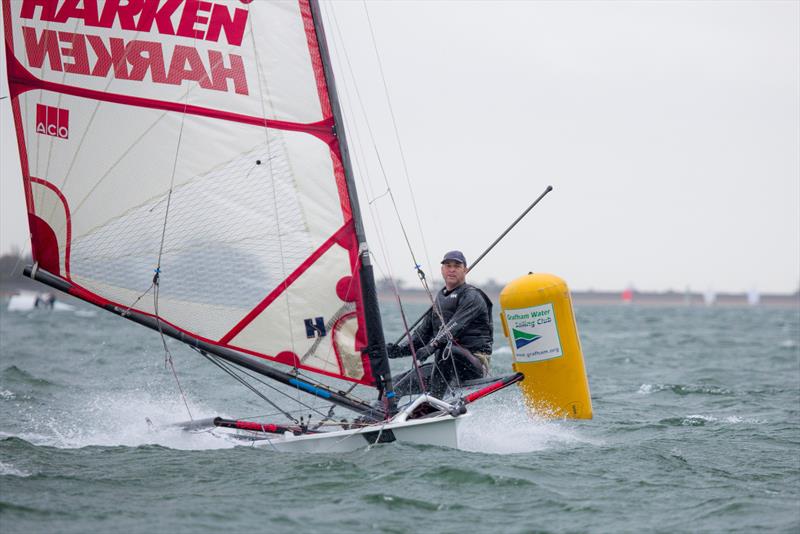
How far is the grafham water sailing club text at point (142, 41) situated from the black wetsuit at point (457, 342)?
7.40 ft

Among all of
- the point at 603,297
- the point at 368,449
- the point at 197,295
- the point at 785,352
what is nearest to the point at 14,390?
the point at 197,295

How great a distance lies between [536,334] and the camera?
7406mm

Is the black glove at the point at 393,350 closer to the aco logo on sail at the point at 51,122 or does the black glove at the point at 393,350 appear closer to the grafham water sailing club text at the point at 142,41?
the grafham water sailing club text at the point at 142,41

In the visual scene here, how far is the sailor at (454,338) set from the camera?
7312mm

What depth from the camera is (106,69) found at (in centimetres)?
668

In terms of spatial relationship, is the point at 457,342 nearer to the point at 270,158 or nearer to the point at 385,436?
the point at 385,436

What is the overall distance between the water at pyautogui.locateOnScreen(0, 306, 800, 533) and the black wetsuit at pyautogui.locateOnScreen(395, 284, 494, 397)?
494 millimetres

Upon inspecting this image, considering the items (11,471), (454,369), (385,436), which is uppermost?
(454,369)

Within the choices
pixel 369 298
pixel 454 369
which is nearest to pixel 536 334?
pixel 454 369

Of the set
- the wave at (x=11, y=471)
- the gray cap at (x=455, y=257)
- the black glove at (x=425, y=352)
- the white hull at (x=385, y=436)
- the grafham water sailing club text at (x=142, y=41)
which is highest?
the grafham water sailing club text at (x=142, y=41)

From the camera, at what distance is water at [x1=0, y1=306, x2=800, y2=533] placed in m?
5.12

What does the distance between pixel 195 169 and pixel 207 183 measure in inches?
4.9

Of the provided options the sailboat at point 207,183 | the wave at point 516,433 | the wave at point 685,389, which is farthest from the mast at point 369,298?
the wave at point 685,389

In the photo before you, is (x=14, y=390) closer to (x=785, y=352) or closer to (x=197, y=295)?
(x=197, y=295)
